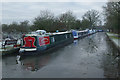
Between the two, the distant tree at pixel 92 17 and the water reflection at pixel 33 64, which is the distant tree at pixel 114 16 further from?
the distant tree at pixel 92 17

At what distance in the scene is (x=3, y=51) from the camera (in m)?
15.3

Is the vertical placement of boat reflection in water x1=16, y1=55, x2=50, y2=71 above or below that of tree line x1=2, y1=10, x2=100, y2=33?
below

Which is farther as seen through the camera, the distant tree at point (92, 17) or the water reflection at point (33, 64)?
the distant tree at point (92, 17)

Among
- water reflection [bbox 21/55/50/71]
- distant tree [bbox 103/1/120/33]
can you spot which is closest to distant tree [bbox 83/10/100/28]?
distant tree [bbox 103/1/120/33]

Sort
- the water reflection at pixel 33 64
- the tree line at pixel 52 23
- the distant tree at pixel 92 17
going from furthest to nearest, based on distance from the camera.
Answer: the distant tree at pixel 92 17, the tree line at pixel 52 23, the water reflection at pixel 33 64

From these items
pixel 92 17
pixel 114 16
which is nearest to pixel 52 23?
pixel 114 16

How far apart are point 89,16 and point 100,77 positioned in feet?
289

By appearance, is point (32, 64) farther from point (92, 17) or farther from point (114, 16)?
point (92, 17)

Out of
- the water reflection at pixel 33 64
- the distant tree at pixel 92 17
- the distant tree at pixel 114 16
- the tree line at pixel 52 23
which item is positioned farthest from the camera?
the distant tree at pixel 92 17

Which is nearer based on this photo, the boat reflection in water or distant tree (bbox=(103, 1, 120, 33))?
distant tree (bbox=(103, 1, 120, 33))

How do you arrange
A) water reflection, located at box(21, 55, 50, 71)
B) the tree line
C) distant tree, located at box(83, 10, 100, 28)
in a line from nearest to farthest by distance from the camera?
water reflection, located at box(21, 55, 50, 71) < the tree line < distant tree, located at box(83, 10, 100, 28)

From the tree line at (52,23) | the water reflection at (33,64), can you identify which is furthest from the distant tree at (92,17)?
the water reflection at (33,64)

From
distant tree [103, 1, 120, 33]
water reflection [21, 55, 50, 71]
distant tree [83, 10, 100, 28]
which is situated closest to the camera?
distant tree [103, 1, 120, 33]

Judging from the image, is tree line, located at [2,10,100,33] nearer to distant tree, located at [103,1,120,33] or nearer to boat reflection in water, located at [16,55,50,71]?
distant tree, located at [103,1,120,33]
